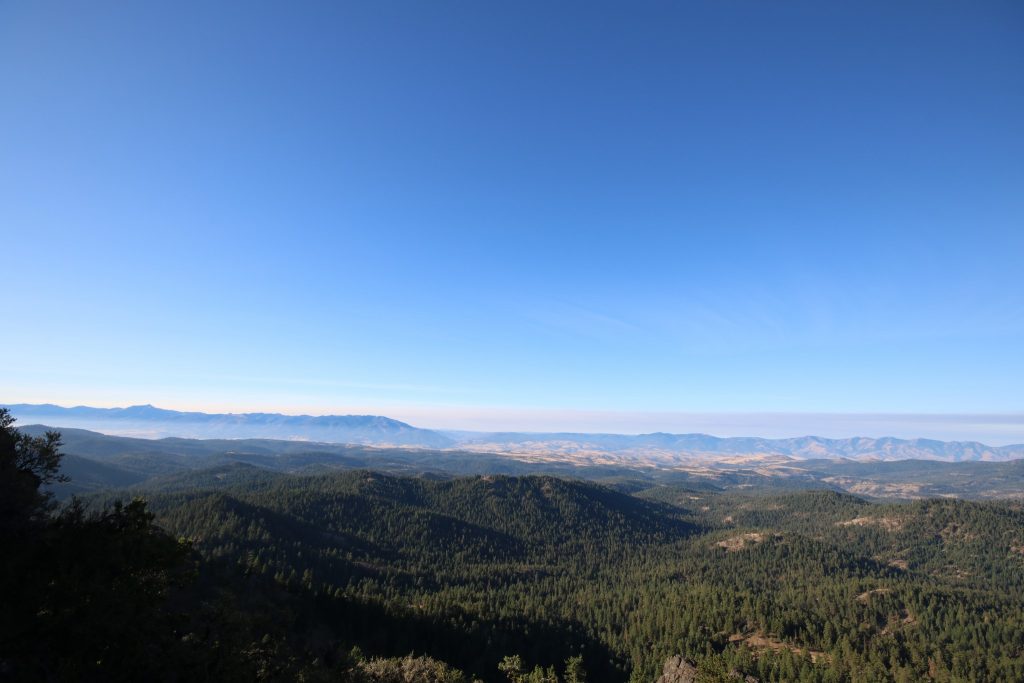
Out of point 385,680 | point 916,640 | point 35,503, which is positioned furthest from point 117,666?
point 916,640

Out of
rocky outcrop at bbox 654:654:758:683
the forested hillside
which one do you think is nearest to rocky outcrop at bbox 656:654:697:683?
rocky outcrop at bbox 654:654:758:683

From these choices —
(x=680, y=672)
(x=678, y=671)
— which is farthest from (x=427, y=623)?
(x=680, y=672)

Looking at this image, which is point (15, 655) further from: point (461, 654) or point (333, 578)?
point (333, 578)

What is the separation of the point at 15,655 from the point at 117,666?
338 cm

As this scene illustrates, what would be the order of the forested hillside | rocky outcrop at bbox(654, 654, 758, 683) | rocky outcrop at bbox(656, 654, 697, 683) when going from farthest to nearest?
rocky outcrop at bbox(656, 654, 697, 683) → rocky outcrop at bbox(654, 654, 758, 683) → the forested hillside

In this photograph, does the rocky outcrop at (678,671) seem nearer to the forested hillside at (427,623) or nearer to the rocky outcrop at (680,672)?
the rocky outcrop at (680,672)

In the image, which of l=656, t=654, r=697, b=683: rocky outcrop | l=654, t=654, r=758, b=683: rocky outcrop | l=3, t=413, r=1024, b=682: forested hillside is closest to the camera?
l=3, t=413, r=1024, b=682: forested hillside

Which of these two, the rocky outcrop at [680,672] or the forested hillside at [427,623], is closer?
the forested hillside at [427,623]

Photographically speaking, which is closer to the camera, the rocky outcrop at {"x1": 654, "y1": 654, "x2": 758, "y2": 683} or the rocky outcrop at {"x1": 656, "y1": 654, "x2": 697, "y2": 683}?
the rocky outcrop at {"x1": 654, "y1": 654, "x2": 758, "y2": 683}

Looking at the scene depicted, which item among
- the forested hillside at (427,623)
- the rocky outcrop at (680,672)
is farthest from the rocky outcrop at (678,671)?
the forested hillside at (427,623)

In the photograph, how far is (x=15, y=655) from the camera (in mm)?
15008

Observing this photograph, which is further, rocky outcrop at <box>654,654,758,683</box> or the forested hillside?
rocky outcrop at <box>654,654,758,683</box>

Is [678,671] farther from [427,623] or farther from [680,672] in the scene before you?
[427,623]

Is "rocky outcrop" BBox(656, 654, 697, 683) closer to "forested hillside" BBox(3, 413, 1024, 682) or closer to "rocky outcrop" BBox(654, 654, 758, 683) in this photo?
"rocky outcrop" BBox(654, 654, 758, 683)
